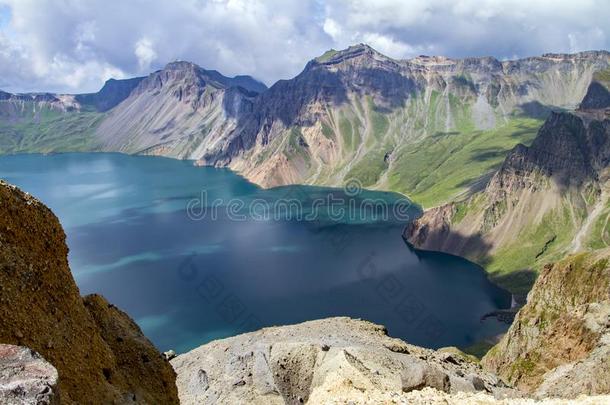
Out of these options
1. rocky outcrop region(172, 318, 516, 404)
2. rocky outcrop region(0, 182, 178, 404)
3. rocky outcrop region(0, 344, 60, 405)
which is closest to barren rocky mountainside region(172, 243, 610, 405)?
rocky outcrop region(172, 318, 516, 404)

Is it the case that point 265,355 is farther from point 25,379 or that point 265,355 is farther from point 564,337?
point 564,337

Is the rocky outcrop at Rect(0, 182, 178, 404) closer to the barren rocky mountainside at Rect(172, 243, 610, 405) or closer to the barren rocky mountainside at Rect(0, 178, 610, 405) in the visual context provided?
the barren rocky mountainside at Rect(0, 178, 610, 405)

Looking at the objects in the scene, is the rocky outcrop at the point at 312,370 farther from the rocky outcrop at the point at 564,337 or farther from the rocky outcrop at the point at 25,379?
the rocky outcrop at the point at 25,379

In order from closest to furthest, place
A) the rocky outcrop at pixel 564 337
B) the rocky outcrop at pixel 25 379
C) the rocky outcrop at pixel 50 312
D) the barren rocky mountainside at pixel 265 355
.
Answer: the rocky outcrop at pixel 25 379 < the rocky outcrop at pixel 50 312 < the barren rocky mountainside at pixel 265 355 < the rocky outcrop at pixel 564 337

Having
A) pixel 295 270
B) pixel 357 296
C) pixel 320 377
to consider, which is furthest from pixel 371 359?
pixel 295 270

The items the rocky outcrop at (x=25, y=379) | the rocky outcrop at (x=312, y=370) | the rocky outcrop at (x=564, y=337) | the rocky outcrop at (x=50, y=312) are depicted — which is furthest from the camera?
the rocky outcrop at (x=564, y=337)

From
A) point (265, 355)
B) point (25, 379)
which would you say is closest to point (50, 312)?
point (25, 379)

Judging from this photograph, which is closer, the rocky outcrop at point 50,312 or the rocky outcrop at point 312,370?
the rocky outcrop at point 50,312

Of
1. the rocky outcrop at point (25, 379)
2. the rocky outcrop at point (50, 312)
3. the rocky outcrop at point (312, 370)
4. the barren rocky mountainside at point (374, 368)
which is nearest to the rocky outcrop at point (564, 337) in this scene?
the barren rocky mountainside at point (374, 368)
